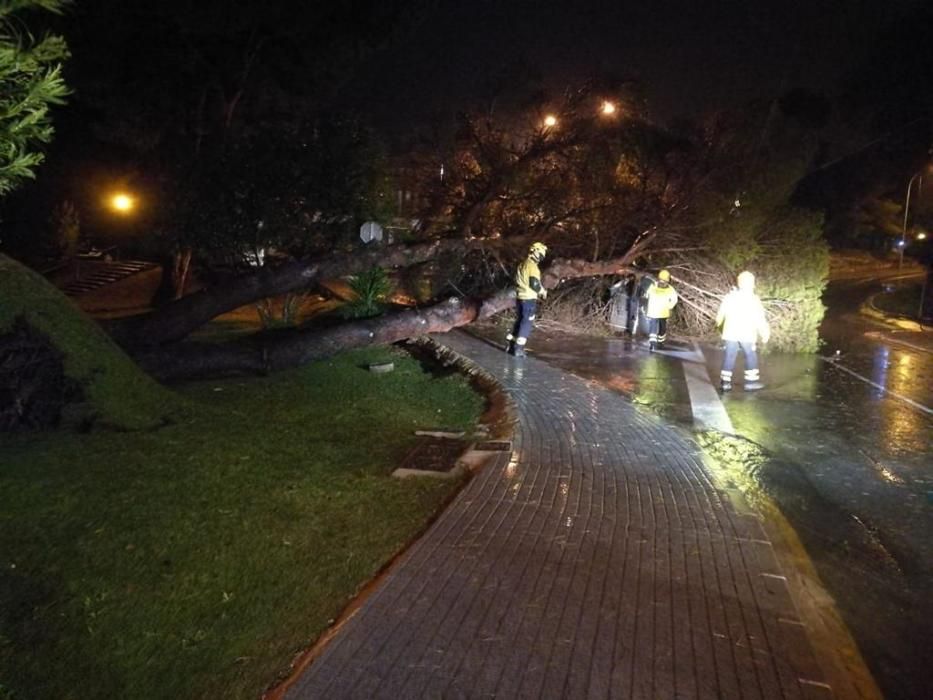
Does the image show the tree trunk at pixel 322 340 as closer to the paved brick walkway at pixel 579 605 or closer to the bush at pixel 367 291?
the bush at pixel 367 291

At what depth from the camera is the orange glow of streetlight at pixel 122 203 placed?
77.8 feet

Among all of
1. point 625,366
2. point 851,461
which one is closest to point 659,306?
point 625,366

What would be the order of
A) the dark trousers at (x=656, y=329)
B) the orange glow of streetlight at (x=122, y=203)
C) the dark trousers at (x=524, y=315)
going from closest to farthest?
the dark trousers at (x=524, y=315), the dark trousers at (x=656, y=329), the orange glow of streetlight at (x=122, y=203)

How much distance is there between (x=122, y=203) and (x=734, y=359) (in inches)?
833

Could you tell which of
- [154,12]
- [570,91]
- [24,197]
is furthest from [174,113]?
[570,91]

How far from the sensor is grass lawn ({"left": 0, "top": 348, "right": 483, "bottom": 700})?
3.13 m

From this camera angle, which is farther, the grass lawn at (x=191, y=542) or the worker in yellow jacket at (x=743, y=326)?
the worker in yellow jacket at (x=743, y=326)

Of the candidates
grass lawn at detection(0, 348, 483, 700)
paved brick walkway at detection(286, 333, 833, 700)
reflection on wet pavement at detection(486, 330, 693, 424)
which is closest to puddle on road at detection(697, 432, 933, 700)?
paved brick walkway at detection(286, 333, 833, 700)

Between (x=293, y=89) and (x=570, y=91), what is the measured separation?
32.1ft

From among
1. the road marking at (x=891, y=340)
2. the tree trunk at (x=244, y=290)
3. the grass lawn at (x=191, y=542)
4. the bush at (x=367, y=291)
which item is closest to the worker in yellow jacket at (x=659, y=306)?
the tree trunk at (x=244, y=290)

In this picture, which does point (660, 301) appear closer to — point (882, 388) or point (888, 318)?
point (882, 388)

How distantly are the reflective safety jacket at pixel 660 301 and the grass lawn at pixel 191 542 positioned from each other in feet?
18.9

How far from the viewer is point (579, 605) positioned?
12.0 ft

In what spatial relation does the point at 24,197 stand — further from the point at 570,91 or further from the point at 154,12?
the point at 570,91
